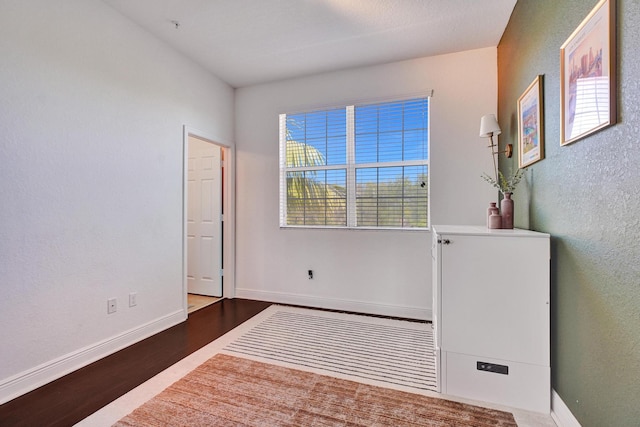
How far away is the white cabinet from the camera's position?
5.30 feet

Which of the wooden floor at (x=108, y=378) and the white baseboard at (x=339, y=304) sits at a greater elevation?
the white baseboard at (x=339, y=304)

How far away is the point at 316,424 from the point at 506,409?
3.57ft

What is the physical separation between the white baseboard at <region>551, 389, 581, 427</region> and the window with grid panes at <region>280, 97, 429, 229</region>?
1747 mm

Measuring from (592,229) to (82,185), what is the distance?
121 inches

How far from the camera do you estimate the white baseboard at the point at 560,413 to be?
1.41m

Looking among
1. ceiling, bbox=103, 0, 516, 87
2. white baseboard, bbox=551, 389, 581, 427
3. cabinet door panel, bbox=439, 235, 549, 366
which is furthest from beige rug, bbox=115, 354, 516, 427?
ceiling, bbox=103, 0, 516, 87

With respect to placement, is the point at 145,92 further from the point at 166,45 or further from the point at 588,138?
the point at 588,138

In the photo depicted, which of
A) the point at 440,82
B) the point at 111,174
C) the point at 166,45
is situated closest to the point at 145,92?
the point at 166,45

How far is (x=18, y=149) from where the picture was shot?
5.79 feet

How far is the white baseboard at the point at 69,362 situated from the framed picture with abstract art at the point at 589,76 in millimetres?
3306

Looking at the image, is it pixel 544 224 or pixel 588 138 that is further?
pixel 544 224

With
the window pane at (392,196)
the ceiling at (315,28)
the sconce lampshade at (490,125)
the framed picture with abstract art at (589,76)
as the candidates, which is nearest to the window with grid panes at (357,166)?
the window pane at (392,196)

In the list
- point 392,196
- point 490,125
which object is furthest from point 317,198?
point 490,125

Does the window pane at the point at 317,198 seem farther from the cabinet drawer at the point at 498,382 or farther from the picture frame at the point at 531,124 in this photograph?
the cabinet drawer at the point at 498,382
